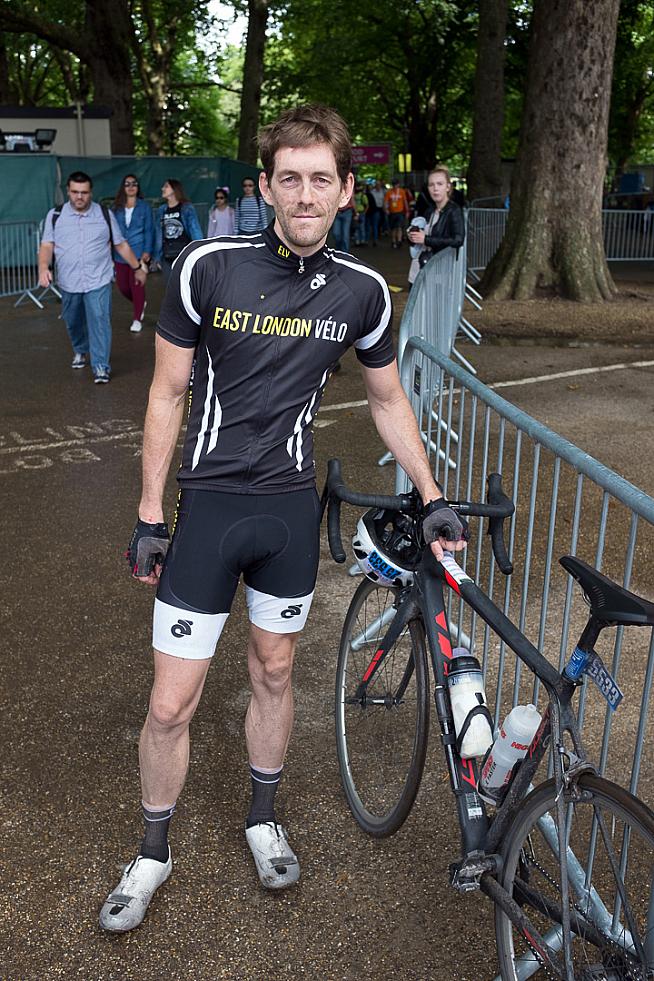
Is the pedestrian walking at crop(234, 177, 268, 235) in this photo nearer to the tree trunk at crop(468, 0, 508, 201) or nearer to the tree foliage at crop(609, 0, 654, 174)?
the tree trunk at crop(468, 0, 508, 201)

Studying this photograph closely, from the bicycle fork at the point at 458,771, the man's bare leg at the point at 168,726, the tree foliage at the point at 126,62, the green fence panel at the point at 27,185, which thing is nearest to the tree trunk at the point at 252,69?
the tree foliage at the point at 126,62

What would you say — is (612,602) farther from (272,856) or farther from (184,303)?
(272,856)

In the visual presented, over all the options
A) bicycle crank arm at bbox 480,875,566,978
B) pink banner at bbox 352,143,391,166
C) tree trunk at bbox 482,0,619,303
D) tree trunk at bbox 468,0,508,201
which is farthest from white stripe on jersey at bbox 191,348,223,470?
pink banner at bbox 352,143,391,166

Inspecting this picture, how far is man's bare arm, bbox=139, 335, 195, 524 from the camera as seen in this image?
297 cm

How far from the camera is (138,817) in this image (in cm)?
369

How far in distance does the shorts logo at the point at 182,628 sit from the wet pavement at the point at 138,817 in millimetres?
873

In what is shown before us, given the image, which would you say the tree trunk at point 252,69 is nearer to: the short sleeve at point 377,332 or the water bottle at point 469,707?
the short sleeve at point 377,332

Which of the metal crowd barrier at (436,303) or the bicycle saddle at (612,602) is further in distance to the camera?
the metal crowd barrier at (436,303)

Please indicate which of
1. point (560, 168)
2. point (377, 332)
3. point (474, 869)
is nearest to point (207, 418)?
point (377, 332)

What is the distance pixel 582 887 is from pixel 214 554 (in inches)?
52.3

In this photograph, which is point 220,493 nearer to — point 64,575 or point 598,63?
point 64,575

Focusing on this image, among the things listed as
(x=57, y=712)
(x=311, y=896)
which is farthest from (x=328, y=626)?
(x=311, y=896)

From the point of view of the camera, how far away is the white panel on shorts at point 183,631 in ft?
9.91

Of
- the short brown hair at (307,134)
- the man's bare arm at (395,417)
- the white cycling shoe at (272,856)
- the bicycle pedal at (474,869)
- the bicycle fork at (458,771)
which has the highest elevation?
the short brown hair at (307,134)
